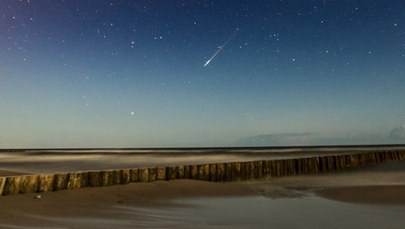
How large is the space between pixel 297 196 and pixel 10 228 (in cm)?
789

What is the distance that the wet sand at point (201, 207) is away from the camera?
6703mm

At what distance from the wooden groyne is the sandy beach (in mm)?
310

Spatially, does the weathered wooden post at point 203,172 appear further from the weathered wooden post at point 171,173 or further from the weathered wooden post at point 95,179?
the weathered wooden post at point 95,179

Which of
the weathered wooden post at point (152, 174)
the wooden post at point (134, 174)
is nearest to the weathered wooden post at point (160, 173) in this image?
the weathered wooden post at point (152, 174)

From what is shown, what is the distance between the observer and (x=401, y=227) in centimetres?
679

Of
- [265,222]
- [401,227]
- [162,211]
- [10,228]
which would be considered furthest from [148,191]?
[401,227]

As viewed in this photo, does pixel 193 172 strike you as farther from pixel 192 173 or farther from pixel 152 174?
pixel 152 174

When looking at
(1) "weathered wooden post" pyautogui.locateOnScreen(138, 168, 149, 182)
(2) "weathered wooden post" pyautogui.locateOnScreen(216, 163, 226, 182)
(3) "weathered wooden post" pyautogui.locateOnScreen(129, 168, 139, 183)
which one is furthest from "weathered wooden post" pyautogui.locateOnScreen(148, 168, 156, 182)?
(2) "weathered wooden post" pyautogui.locateOnScreen(216, 163, 226, 182)

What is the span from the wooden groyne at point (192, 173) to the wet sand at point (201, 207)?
0.32 metres

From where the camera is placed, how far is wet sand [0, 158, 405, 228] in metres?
6.70

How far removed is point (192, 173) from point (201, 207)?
4.94 metres

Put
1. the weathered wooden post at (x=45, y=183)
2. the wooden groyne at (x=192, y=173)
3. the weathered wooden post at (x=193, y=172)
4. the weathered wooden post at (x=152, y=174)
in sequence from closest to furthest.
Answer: the wooden groyne at (x=192, y=173) → the weathered wooden post at (x=45, y=183) → the weathered wooden post at (x=152, y=174) → the weathered wooden post at (x=193, y=172)

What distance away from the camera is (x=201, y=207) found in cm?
884

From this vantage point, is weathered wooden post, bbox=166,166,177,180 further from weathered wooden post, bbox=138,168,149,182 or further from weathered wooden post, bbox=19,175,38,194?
weathered wooden post, bbox=19,175,38,194
